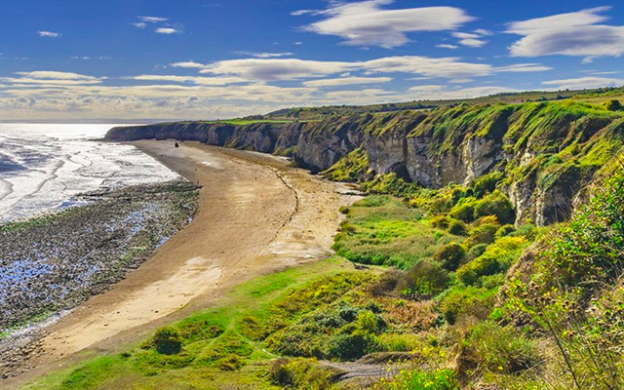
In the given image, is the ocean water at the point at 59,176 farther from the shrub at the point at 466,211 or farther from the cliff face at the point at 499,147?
the shrub at the point at 466,211

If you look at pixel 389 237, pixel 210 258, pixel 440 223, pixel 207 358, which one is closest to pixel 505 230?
pixel 440 223

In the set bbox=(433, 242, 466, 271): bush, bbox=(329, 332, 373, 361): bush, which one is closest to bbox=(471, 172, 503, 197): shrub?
bbox=(433, 242, 466, 271): bush

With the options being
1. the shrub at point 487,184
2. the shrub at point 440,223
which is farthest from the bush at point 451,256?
the shrub at point 487,184

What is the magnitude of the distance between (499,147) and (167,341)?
4768 centimetres

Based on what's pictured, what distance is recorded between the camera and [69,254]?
43.0m

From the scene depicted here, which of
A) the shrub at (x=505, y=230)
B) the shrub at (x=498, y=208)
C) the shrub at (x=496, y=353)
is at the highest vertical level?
the shrub at (x=496, y=353)

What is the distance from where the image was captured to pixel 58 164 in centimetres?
11631

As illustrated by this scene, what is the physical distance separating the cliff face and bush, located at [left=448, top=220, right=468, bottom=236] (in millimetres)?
5399

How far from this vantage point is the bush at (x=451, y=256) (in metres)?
33.0

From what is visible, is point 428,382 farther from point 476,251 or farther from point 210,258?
point 210,258

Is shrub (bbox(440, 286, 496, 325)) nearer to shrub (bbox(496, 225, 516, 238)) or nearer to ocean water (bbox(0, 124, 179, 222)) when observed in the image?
shrub (bbox(496, 225, 516, 238))

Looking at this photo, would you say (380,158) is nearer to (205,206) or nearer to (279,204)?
(279,204)

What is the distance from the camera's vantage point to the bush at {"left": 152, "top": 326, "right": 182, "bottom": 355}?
22656 millimetres

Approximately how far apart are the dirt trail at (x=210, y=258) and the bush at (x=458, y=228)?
495 inches
